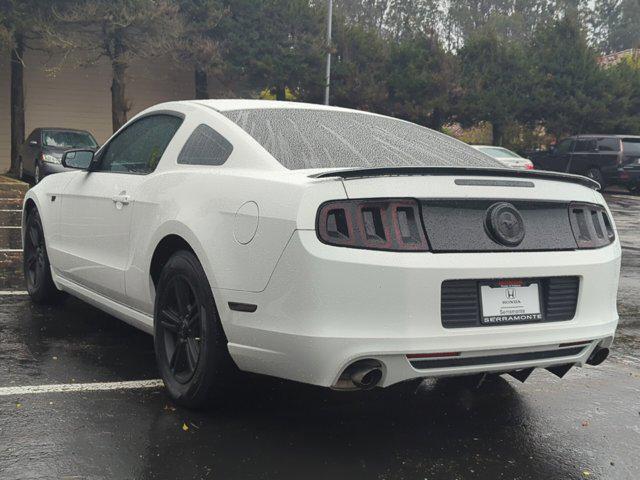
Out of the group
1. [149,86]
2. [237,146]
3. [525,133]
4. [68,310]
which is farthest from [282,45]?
[237,146]

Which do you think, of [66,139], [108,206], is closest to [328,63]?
[66,139]

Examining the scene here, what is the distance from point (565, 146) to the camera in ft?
84.4

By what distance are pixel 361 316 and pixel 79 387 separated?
1763 mm

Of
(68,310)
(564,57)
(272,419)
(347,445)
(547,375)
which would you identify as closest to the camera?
(347,445)

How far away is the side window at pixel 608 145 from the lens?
928 inches

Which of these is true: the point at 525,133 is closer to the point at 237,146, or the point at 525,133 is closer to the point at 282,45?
the point at 282,45

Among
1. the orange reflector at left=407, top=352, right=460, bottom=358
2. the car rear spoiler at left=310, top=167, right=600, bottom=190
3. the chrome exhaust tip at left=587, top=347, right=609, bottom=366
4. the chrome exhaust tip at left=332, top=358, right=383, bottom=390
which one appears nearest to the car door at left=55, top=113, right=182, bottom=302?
the car rear spoiler at left=310, top=167, right=600, bottom=190

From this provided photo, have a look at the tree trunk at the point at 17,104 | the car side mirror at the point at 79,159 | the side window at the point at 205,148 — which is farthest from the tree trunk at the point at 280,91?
the side window at the point at 205,148

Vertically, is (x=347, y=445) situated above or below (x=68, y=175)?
below

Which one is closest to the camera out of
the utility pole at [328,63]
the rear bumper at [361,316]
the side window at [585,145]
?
the rear bumper at [361,316]

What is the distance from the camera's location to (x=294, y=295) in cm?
312

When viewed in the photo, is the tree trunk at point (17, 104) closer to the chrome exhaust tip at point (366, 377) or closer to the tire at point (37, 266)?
the tire at point (37, 266)

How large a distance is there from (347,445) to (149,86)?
26.7m

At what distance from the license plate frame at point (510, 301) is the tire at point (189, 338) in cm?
116
